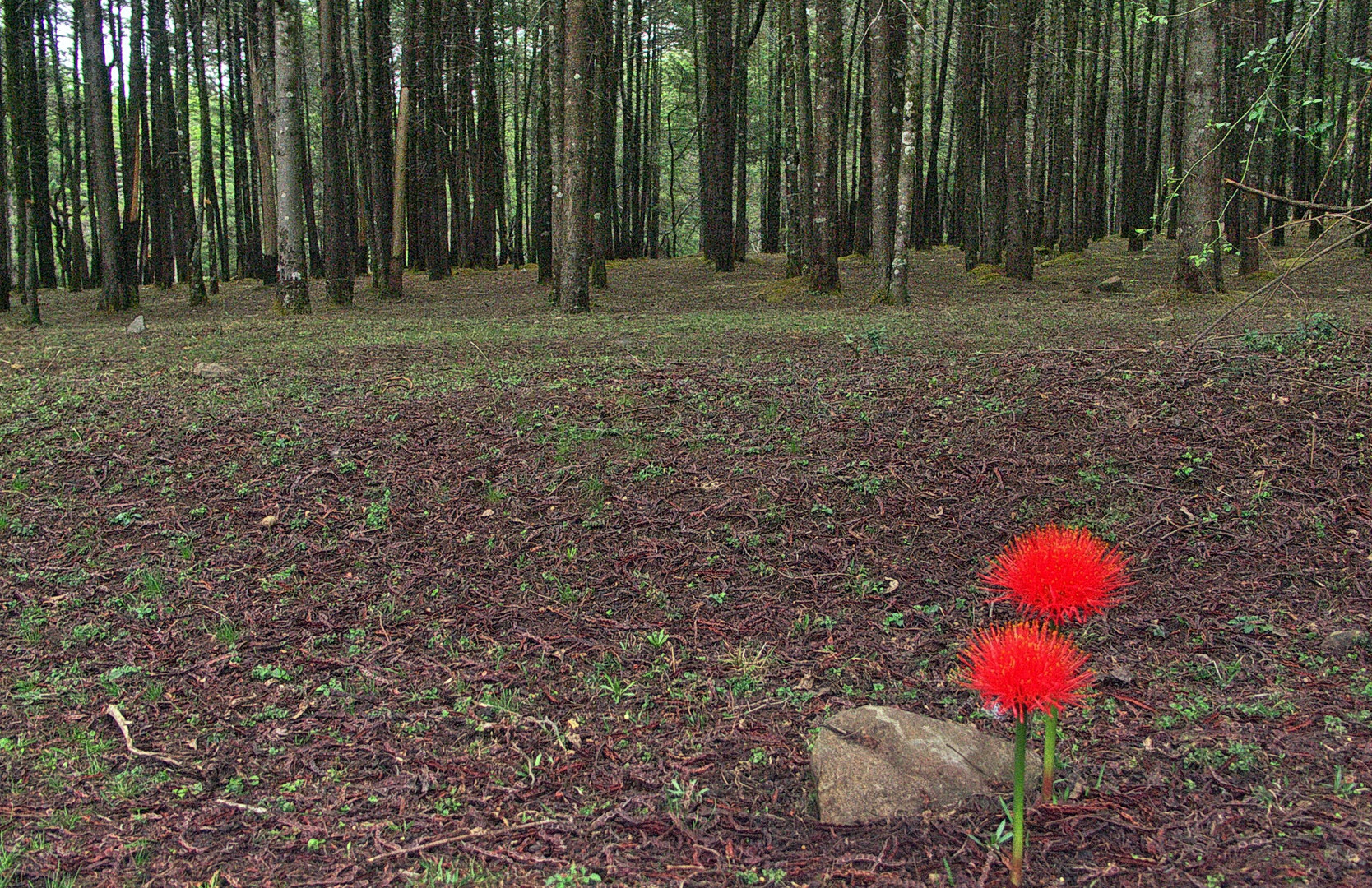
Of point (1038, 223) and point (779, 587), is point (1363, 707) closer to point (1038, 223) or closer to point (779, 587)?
point (779, 587)

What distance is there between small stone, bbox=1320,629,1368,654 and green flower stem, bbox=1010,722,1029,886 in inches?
82.6

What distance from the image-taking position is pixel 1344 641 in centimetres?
366

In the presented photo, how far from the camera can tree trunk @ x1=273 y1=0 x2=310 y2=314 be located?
38.2 ft

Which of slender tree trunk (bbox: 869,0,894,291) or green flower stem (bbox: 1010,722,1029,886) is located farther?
slender tree trunk (bbox: 869,0,894,291)

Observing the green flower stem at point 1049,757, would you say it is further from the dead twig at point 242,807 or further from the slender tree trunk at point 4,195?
the slender tree trunk at point 4,195

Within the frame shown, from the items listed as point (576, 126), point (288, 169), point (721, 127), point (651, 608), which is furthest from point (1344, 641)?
point (721, 127)

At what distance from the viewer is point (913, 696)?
3.56 m

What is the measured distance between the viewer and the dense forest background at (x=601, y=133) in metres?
12.1

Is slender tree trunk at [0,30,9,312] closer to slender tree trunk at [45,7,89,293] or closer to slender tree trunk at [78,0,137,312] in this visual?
slender tree trunk at [78,0,137,312]

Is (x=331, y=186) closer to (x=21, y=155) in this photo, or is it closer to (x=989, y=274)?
(x=21, y=155)

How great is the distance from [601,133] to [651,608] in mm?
17287

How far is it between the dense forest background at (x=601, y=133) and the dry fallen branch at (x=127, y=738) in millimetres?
5390

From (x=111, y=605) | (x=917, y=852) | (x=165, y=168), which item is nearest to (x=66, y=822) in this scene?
(x=111, y=605)

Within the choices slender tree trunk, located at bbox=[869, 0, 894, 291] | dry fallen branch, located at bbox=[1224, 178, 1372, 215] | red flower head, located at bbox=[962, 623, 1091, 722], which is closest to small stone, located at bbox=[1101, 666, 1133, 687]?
red flower head, located at bbox=[962, 623, 1091, 722]
